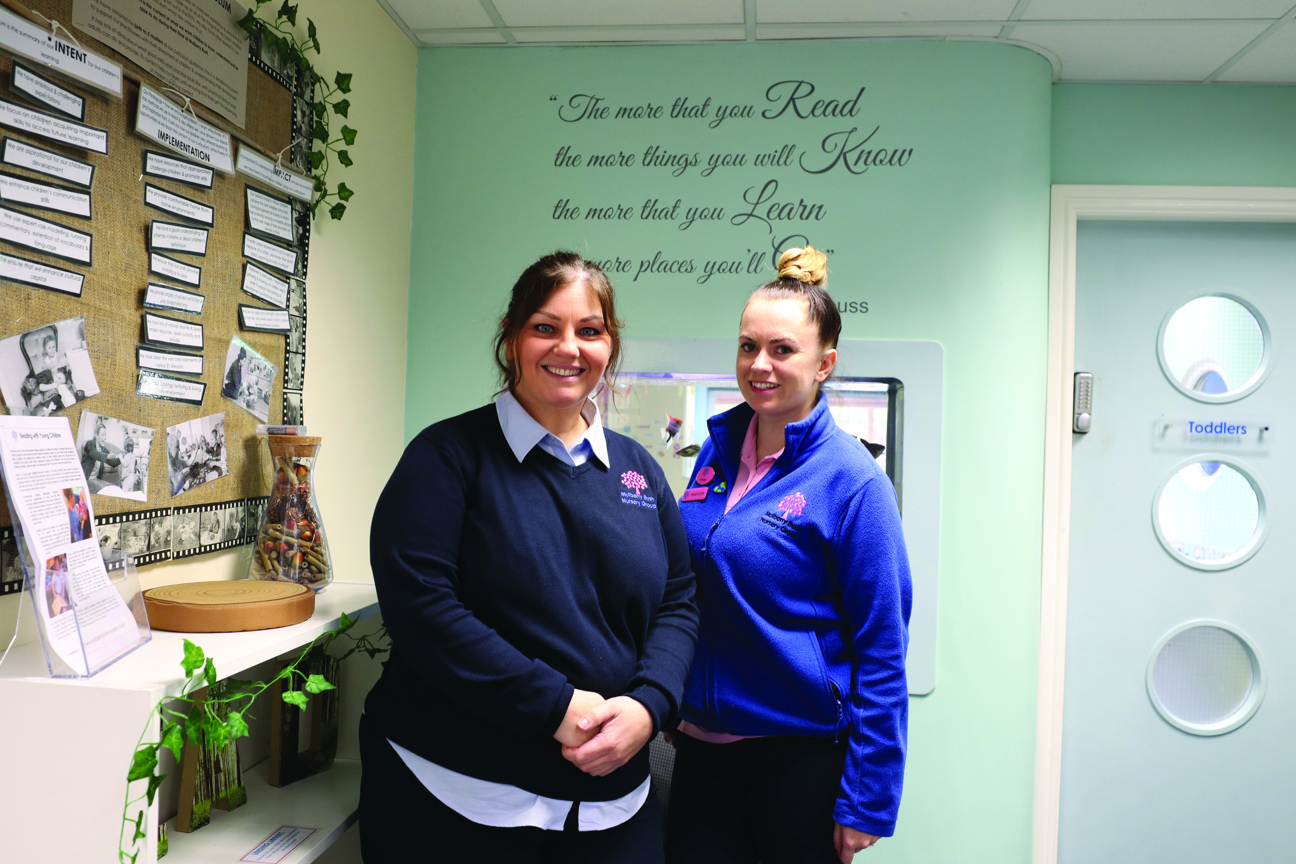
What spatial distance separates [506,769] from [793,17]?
188cm

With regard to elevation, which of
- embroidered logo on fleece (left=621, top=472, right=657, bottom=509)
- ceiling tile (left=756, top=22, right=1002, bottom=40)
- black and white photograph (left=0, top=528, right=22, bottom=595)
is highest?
ceiling tile (left=756, top=22, right=1002, bottom=40)

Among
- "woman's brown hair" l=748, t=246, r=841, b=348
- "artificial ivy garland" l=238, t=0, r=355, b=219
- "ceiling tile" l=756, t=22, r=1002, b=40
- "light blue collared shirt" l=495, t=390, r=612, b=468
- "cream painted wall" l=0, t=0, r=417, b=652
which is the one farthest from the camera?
"ceiling tile" l=756, t=22, r=1002, b=40

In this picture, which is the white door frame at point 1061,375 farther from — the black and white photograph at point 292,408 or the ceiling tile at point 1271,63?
the black and white photograph at point 292,408

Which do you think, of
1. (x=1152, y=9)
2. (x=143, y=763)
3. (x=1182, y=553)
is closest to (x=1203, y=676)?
(x=1182, y=553)

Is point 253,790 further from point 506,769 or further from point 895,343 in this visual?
point 895,343

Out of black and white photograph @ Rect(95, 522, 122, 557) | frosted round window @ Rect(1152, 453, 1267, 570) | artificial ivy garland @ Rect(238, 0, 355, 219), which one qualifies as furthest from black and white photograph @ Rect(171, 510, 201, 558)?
frosted round window @ Rect(1152, 453, 1267, 570)

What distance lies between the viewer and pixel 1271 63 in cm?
227

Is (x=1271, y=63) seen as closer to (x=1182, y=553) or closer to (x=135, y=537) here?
(x=1182, y=553)

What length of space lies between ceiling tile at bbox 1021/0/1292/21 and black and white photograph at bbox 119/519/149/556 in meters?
2.17

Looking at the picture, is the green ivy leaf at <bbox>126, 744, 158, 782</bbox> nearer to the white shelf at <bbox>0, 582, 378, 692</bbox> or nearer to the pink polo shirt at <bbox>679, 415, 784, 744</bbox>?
the white shelf at <bbox>0, 582, 378, 692</bbox>

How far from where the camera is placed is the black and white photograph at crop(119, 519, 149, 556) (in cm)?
130

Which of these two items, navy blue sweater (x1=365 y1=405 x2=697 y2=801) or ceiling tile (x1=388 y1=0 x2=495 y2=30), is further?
ceiling tile (x1=388 y1=0 x2=495 y2=30)

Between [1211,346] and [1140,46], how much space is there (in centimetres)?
88

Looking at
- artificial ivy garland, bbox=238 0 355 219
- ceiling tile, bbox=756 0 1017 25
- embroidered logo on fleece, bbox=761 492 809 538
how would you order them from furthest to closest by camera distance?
ceiling tile, bbox=756 0 1017 25
artificial ivy garland, bbox=238 0 355 219
embroidered logo on fleece, bbox=761 492 809 538
